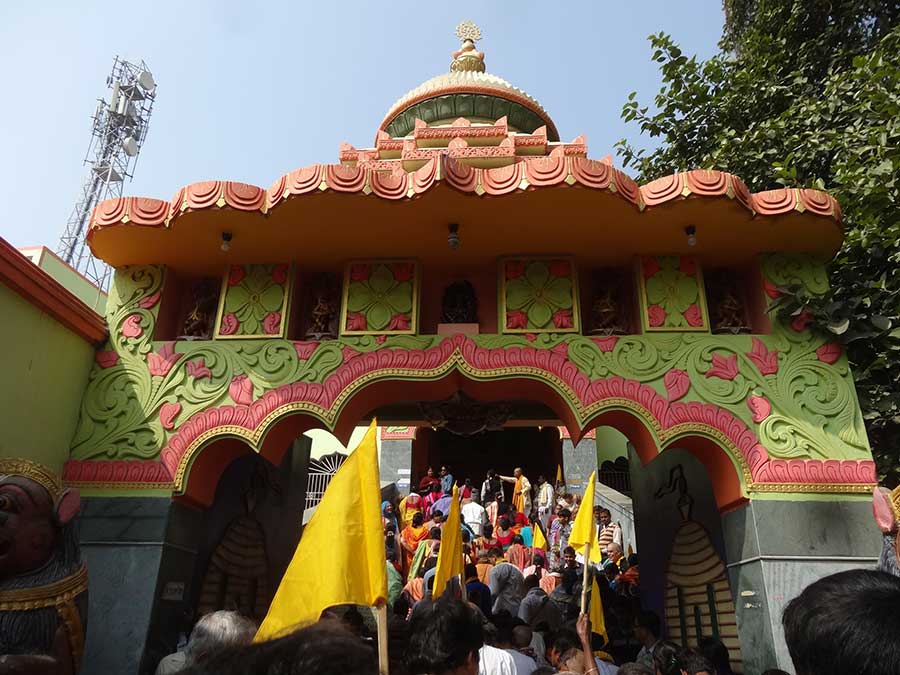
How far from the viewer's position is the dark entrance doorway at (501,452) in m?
19.3

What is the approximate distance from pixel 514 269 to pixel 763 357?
2.55 meters

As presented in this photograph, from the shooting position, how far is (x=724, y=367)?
6.34m

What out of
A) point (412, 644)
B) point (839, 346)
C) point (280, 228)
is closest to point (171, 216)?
point (280, 228)

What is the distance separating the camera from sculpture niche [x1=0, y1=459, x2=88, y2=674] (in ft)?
10.4

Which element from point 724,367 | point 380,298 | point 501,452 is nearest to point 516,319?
point 380,298

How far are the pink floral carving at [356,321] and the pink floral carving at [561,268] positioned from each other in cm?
200

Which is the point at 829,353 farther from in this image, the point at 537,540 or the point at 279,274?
the point at 279,274

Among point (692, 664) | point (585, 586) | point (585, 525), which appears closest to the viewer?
point (692, 664)

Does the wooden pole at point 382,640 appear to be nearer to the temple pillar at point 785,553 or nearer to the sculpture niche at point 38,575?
the sculpture niche at point 38,575

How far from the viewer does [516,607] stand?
6777 mm

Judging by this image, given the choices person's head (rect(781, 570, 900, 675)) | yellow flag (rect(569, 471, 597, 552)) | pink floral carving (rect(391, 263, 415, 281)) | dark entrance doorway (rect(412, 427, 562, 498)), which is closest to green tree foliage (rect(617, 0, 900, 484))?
yellow flag (rect(569, 471, 597, 552))

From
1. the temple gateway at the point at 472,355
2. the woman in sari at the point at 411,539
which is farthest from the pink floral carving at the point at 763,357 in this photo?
the woman in sari at the point at 411,539

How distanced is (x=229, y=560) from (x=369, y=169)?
4.60 meters

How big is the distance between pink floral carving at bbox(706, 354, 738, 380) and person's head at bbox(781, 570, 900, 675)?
4947mm
